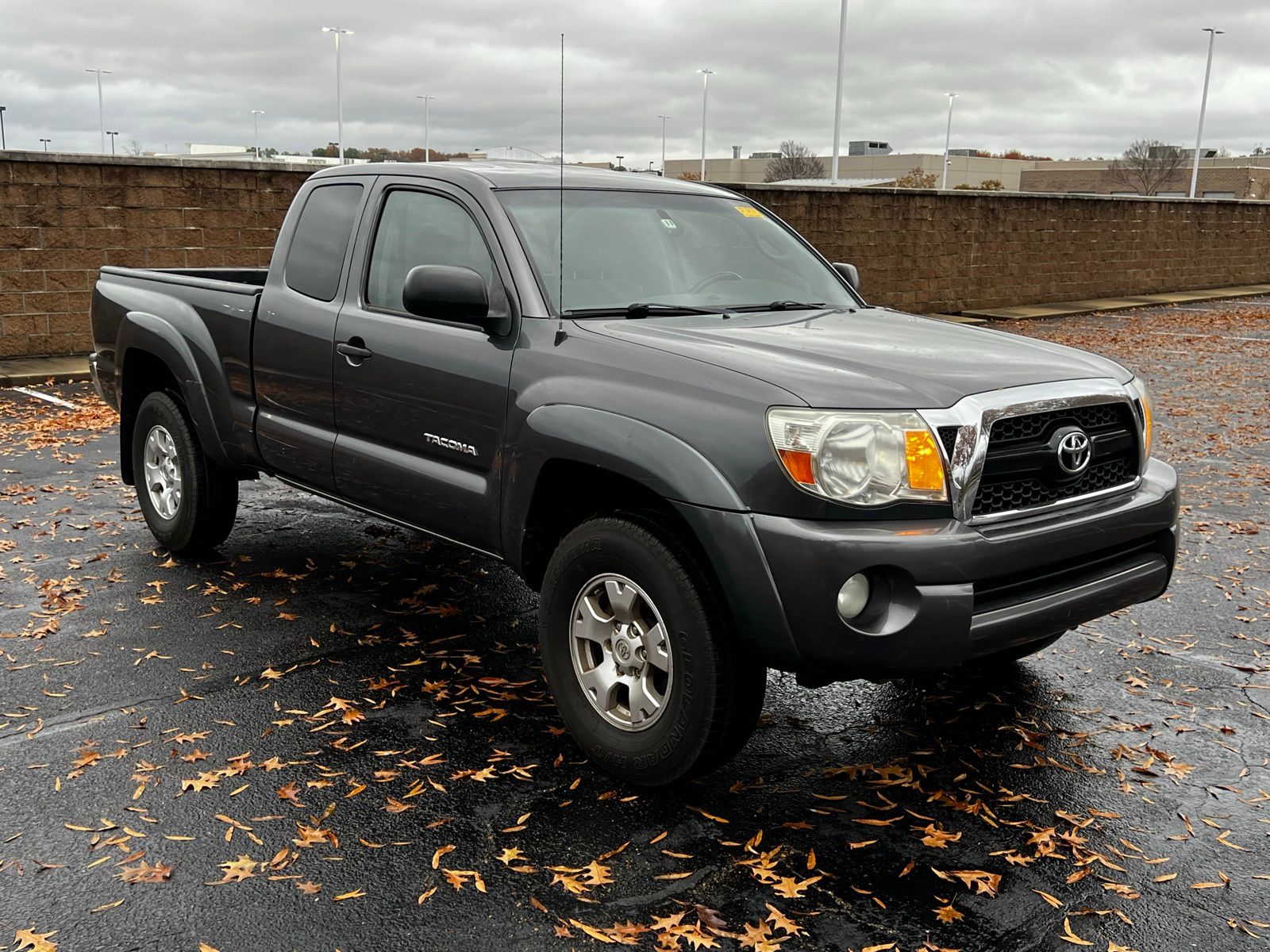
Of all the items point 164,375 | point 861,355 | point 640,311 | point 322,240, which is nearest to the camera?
Answer: point 861,355

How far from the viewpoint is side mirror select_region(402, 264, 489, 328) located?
4.17m

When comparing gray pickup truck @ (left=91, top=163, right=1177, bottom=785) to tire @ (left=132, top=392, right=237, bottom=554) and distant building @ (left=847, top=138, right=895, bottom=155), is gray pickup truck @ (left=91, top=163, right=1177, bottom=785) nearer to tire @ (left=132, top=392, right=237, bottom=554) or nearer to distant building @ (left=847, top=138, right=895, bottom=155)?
tire @ (left=132, top=392, right=237, bottom=554)

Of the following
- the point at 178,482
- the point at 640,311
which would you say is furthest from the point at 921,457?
the point at 178,482

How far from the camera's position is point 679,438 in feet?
12.0

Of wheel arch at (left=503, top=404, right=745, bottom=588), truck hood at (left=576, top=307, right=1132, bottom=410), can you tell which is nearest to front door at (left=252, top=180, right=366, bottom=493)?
wheel arch at (left=503, top=404, right=745, bottom=588)

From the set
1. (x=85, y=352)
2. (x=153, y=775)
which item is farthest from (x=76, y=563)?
(x=85, y=352)

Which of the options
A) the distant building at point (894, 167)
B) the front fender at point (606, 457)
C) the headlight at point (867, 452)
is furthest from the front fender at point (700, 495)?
the distant building at point (894, 167)

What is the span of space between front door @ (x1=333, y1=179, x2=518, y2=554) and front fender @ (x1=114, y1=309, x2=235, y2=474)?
3.47ft

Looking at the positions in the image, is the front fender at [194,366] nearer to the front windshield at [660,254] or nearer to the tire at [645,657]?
the front windshield at [660,254]

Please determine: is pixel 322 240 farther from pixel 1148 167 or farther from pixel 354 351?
pixel 1148 167

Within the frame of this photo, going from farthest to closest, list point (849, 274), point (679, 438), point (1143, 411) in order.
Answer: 1. point (849, 274)
2. point (1143, 411)
3. point (679, 438)

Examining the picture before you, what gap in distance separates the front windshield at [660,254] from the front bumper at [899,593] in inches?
58.6

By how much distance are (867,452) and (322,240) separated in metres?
3.05

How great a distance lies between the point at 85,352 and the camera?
1444 centimetres
